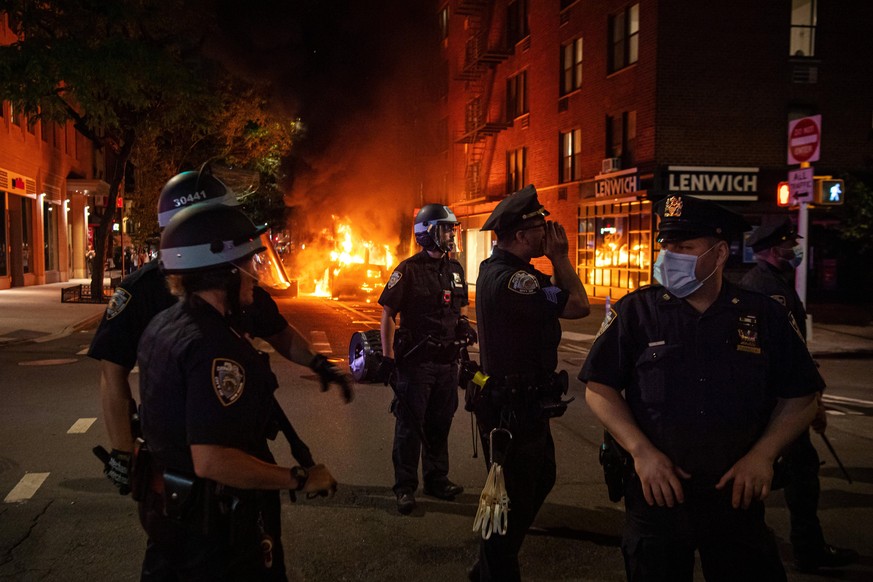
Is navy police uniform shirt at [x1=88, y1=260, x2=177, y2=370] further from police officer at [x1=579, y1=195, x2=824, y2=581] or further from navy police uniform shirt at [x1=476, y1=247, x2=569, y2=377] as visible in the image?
police officer at [x1=579, y1=195, x2=824, y2=581]

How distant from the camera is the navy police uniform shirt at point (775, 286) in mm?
4184

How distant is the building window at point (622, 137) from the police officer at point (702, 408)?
19.5 m

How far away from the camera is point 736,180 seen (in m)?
20.1

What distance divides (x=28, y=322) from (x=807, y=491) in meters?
15.5

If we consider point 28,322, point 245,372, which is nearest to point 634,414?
point 245,372

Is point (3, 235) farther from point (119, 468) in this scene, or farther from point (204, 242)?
point (204, 242)

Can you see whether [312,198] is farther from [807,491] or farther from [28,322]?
[807,491]

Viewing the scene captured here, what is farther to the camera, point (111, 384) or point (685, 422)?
point (111, 384)

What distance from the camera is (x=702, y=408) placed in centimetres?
251

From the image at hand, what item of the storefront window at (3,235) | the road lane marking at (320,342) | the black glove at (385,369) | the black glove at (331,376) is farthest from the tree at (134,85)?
the black glove at (331,376)

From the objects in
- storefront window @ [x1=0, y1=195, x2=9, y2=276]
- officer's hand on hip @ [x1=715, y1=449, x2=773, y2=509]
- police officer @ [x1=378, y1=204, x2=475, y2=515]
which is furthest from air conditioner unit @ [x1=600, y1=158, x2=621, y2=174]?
officer's hand on hip @ [x1=715, y1=449, x2=773, y2=509]

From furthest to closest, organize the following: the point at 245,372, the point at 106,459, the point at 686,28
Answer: the point at 686,28
the point at 106,459
the point at 245,372

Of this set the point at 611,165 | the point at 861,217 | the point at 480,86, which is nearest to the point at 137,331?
the point at 861,217

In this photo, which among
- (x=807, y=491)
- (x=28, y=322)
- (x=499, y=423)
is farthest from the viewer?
(x=28, y=322)
